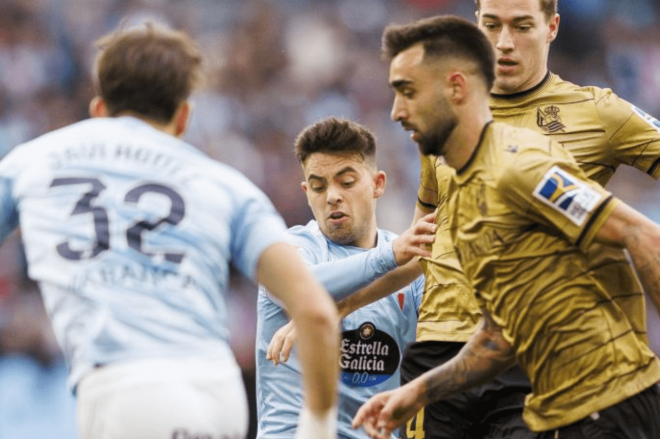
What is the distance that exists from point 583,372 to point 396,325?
6.23ft

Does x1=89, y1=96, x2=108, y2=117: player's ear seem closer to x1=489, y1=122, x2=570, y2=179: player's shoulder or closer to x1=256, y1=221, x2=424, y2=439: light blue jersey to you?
x1=489, y1=122, x2=570, y2=179: player's shoulder

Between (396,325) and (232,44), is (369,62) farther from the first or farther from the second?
(396,325)

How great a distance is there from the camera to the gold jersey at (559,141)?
5066mm

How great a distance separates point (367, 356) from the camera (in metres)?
5.76

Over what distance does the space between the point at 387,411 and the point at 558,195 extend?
110cm

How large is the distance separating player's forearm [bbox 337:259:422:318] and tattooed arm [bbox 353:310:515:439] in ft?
3.36

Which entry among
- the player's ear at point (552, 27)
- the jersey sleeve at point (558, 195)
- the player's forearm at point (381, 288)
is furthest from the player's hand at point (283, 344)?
the player's ear at point (552, 27)

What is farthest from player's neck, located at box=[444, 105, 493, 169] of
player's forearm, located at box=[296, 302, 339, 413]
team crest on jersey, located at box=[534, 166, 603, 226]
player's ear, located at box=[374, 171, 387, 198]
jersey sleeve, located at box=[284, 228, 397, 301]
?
player's ear, located at box=[374, 171, 387, 198]

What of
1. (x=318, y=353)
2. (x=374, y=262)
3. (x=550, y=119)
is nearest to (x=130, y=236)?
(x=318, y=353)

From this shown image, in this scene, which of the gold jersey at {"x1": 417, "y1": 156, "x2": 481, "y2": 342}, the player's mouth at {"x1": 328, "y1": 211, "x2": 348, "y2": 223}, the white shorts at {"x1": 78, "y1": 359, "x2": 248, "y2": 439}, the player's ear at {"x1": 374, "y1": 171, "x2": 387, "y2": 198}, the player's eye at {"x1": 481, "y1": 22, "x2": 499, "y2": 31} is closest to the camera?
the white shorts at {"x1": 78, "y1": 359, "x2": 248, "y2": 439}

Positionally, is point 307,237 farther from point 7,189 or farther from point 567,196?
point 7,189

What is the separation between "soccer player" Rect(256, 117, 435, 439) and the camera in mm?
5703

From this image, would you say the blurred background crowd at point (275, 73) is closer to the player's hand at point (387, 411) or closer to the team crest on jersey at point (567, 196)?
the player's hand at point (387, 411)

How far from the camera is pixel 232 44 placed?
13281 millimetres
